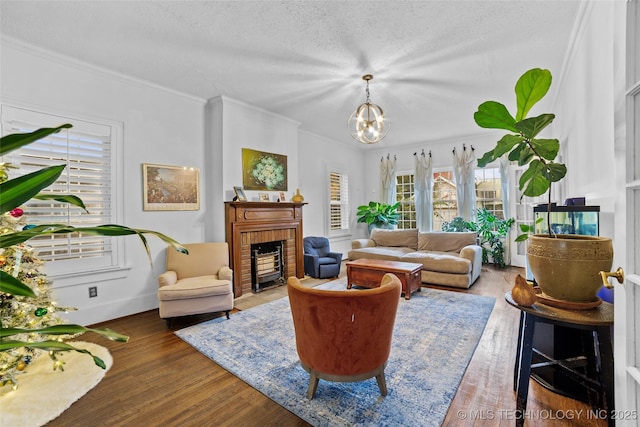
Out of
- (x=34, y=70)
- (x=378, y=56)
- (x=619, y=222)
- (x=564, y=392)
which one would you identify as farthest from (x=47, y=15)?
(x=564, y=392)

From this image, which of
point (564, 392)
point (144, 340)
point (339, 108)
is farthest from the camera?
point (339, 108)

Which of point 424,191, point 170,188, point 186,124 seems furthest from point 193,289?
point 424,191

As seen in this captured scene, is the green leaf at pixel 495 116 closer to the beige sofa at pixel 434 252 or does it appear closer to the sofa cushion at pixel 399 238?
the beige sofa at pixel 434 252

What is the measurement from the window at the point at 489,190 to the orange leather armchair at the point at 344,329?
551 centimetres

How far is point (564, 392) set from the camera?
6.27 ft

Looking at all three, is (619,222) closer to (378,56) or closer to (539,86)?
(539,86)

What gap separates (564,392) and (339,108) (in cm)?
409

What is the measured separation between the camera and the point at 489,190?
643 cm

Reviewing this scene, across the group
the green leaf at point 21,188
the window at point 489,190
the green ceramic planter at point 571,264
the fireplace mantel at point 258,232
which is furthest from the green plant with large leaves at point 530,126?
the window at point 489,190

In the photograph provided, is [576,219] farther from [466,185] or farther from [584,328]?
[466,185]

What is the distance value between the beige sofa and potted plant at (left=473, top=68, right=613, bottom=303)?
294 cm

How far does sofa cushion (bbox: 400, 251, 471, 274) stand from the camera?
171 inches

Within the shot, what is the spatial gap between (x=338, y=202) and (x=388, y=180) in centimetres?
157

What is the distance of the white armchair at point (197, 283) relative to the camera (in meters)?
3.08
